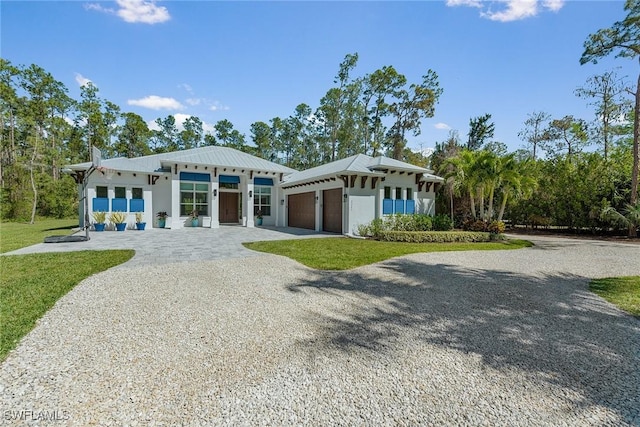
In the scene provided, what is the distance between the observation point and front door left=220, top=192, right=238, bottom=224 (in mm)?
20511

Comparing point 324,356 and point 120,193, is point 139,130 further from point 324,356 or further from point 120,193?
point 324,356

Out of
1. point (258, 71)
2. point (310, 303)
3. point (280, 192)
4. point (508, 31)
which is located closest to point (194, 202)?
point (280, 192)

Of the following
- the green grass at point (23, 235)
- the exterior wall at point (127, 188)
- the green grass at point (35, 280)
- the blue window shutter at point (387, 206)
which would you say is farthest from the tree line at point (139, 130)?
the green grass at point (35, 280)

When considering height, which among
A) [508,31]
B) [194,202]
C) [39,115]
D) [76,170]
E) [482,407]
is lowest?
[482,407]

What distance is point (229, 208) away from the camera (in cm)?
2062

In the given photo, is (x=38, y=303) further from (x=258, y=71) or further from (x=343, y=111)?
(x=343, y=111)

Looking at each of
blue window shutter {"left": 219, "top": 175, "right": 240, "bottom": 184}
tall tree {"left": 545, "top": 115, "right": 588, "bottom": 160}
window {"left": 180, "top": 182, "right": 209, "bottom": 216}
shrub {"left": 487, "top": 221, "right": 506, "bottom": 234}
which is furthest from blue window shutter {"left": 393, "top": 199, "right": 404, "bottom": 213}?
tall tree {"left": 545, "top": 115, "right": 588, "bottom": 160}

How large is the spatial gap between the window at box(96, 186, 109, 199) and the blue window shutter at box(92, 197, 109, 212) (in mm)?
147

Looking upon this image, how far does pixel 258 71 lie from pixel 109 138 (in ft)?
98.9

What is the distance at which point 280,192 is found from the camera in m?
19.8

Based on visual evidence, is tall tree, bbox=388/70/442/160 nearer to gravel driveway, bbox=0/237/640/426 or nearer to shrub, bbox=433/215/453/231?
shrub, bbox=433/215/453/231

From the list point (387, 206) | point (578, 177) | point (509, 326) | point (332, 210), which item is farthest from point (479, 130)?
point (509, 326)

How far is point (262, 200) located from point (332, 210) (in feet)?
19.9

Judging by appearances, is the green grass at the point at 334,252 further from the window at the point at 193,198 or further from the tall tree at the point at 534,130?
the tall tree at the point at 534,130
